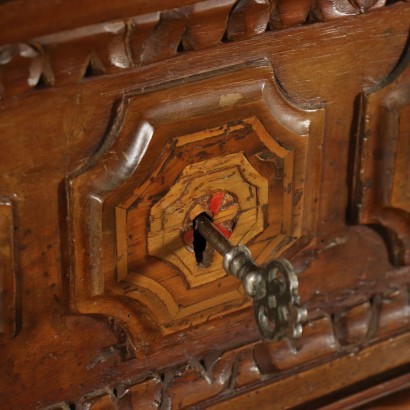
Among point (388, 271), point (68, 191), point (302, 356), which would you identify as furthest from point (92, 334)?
point (388, 271)

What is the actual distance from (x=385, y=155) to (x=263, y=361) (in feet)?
1.06

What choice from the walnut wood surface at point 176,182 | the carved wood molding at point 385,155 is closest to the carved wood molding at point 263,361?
the walnut wood surface at point 176,182

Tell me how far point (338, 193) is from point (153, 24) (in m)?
0.41

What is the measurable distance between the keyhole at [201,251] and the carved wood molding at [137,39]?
262 millimetres

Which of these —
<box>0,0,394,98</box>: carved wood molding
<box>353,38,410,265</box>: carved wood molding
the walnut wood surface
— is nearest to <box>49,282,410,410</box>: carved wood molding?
the walnut wood surface

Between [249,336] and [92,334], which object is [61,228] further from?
[249,336]

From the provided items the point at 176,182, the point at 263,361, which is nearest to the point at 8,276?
the point at 176,182

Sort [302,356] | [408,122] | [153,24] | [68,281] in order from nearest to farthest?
[153,24]
[68,281]
[408,122]
[302,356]

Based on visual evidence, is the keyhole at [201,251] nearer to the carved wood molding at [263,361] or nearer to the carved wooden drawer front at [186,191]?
the carved wooden drawer front at [186,191]

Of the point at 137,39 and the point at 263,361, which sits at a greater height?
the point at 137,39

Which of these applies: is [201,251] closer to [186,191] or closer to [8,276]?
[186,191]

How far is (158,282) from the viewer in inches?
52.6

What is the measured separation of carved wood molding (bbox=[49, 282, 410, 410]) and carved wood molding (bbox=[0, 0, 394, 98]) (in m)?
0.44

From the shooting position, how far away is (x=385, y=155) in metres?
1.43
